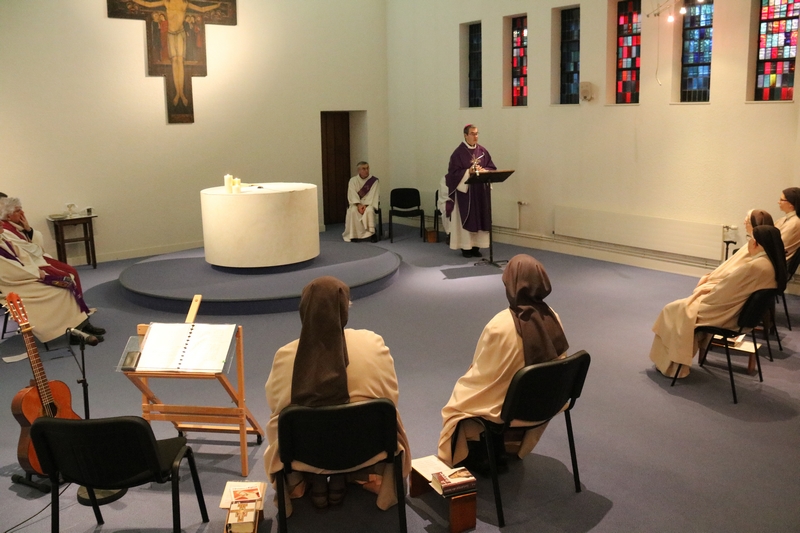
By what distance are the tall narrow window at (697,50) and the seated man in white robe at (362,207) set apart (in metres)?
4.61

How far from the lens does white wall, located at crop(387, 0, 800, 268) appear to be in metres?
8.12

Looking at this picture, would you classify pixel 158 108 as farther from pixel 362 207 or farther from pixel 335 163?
pixel 335 163

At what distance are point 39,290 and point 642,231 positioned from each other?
6650 mm

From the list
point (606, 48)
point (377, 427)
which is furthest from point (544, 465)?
point (606, 48)

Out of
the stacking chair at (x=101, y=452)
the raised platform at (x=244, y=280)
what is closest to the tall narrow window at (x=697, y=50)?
the raised platform at (x=244, y=280)

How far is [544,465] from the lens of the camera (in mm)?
4301

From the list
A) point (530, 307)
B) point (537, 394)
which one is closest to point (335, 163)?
point (530, 307)

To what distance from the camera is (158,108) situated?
34.5 ft

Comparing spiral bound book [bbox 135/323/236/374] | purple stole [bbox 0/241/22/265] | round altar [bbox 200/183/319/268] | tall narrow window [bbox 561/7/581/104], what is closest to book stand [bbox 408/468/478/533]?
spiral bound book [bbox 135/323/236/374]

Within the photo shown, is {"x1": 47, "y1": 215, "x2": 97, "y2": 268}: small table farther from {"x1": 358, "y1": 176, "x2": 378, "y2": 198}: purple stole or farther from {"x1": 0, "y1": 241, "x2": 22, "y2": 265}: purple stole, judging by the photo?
{"x1": 358, "y1": 176, "x2": 378, "y2": 198}: purple stole

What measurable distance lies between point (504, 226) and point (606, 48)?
296cm

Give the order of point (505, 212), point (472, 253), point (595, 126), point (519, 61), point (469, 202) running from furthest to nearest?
point (505, 212) → point (519, 61) → point (472, 253) → point (469, 202) → point (595, 126)

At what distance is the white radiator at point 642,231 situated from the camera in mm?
8555

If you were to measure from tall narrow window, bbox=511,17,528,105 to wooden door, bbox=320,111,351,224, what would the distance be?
3359 millimetres
